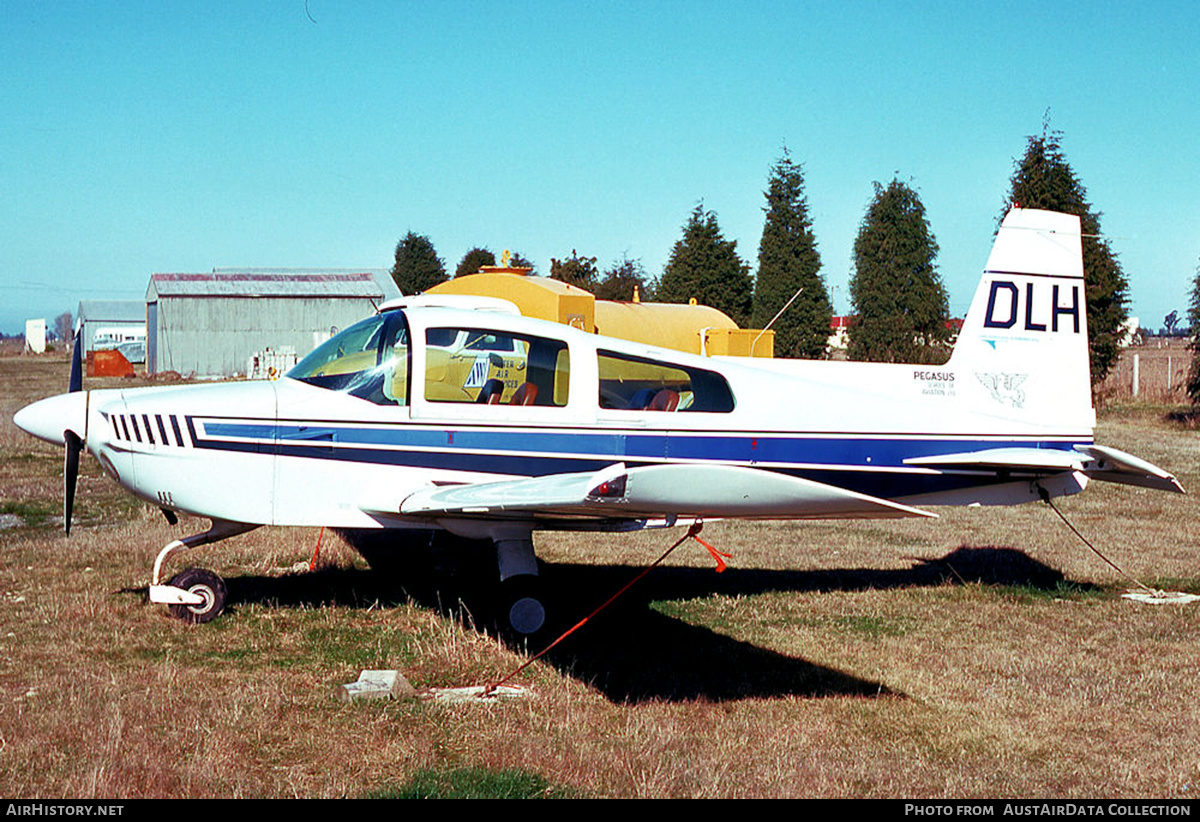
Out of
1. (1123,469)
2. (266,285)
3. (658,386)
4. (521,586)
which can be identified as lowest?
(521,586)

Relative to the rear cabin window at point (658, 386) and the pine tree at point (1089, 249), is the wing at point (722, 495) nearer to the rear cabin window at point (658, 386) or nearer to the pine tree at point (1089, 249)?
the rear cabin window at point (658, 386)

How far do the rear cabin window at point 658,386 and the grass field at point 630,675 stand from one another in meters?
1.56

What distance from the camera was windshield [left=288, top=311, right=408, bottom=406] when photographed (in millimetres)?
6801

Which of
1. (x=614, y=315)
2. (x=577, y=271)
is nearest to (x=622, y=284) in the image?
(x=577, y=271)

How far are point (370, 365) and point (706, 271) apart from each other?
34.7m

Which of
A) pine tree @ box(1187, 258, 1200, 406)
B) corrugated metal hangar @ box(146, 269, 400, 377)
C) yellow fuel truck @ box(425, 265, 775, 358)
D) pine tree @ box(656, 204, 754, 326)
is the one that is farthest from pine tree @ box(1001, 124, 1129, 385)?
corrugated metal hangar @ box(146, 269, 400, 377)

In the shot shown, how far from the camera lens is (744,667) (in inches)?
245

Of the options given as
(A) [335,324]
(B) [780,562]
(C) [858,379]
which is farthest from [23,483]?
(A) [335,324]

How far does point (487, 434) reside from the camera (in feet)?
22.6

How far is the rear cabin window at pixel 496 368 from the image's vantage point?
6840 millimetres

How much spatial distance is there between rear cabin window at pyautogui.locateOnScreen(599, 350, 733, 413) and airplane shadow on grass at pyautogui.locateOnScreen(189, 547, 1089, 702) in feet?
5.01

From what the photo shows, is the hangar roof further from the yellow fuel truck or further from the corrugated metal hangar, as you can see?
the yellow fuel truck

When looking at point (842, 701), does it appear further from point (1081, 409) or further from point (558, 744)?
point (1081, 409)

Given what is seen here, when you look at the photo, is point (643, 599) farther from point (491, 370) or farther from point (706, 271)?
point (706, 271)
